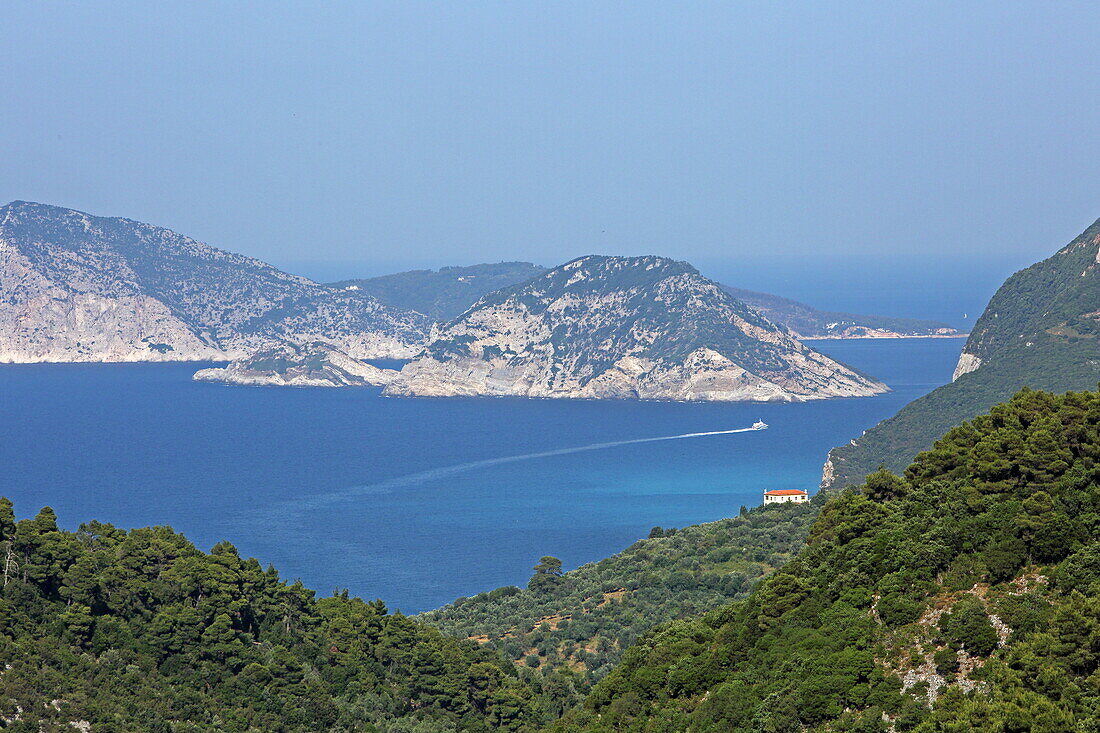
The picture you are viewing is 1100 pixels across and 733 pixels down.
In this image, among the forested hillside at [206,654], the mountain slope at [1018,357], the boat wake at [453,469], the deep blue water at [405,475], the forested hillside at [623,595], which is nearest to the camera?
the forested hillside at [206,654]

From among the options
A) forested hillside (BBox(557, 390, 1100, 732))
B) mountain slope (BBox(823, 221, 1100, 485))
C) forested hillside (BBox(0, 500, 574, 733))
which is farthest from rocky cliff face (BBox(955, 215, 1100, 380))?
forested hillside (BBox(557, 390, 1100, 732))

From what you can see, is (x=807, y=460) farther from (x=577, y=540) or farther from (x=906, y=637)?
(x=906, y=637)

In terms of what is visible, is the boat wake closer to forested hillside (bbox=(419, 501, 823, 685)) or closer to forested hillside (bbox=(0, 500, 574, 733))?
forested hillside (bbox=(419, 501, 823, 685))

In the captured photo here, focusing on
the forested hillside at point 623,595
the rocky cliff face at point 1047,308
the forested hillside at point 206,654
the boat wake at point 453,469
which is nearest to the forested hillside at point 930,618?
the forested hillside at point 206,654

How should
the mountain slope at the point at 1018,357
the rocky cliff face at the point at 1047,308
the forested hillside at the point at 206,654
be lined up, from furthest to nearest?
the rocky cliff face at the point at 1047,308 → the mountain slope at the point at 1018,357 → the forested hillside at the point at 206,654

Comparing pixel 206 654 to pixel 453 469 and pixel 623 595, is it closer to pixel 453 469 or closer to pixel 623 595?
pixel 623 595

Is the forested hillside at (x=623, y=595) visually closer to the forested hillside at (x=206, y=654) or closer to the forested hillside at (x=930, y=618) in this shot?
the forested hillside at (x=206, y=654)
